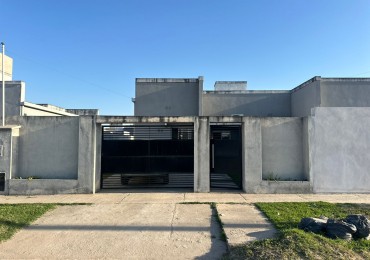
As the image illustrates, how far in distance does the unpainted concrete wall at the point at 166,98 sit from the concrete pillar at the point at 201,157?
22.2ft

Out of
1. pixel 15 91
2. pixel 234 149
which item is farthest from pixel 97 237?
pixel 15 91

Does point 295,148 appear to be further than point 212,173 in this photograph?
No

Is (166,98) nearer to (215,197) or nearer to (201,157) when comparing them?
(201,157)

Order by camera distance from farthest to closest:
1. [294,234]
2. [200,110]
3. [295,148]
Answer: [200,110], [295,148], [294,234]

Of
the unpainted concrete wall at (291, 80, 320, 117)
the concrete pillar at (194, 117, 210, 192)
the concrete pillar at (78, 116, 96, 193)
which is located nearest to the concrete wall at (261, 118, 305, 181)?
the concrete pillar at (194, 117, 210, 192)

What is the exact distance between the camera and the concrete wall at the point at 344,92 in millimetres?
13898

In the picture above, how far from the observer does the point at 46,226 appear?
20.6ft

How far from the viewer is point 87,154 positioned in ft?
32.6

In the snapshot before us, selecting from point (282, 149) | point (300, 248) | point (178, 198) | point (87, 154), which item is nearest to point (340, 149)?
point (282, 149)

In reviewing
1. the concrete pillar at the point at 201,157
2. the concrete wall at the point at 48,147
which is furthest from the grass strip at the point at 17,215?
the concrete pillar at the point at 201,157

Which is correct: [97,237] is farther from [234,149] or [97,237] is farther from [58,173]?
[234,149]

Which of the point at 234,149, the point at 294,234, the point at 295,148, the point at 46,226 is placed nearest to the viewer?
the point at 294,234

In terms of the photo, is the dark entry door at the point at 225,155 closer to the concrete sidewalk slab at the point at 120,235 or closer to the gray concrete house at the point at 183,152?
the gray concrete house at the point at 183,152

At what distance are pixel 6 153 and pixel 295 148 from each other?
10098 mm
